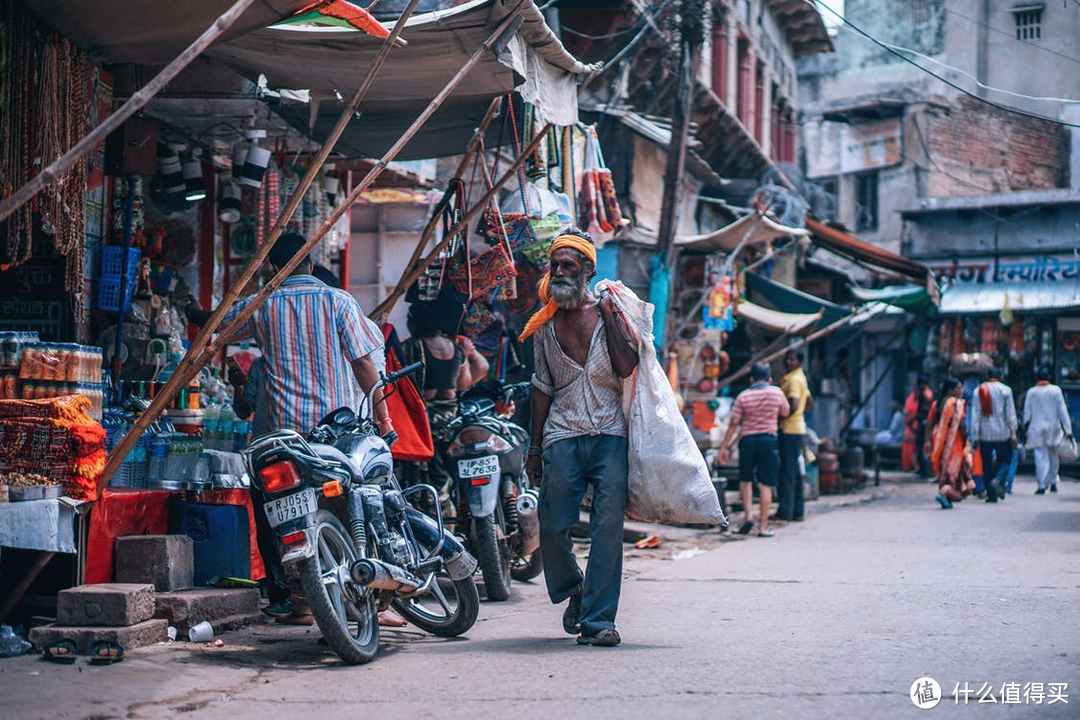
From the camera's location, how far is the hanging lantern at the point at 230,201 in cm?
1119

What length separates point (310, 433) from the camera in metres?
6.84

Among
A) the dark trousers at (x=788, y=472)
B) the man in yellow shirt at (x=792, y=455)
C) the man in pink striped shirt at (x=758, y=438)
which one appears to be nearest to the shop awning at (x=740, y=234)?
the man in yellow shirt at (x=792, y=455)

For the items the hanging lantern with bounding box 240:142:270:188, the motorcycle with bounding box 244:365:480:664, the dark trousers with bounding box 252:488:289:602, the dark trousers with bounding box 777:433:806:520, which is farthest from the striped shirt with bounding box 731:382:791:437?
the dark trousers with bounding box 252:488:289:602

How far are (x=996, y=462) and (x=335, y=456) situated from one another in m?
16.0

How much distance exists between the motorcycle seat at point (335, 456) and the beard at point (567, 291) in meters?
1.30

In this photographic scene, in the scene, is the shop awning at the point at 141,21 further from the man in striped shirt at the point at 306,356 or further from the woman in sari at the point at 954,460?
the woman in sari at the point at 954,460

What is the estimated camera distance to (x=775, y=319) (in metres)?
23.1

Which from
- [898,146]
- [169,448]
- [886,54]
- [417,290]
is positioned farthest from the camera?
[886,54]

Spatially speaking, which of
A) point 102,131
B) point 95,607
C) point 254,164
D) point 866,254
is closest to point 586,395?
point 95,607

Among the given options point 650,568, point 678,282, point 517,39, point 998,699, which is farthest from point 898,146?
point 998,699

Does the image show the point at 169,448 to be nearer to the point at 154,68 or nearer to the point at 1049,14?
the point at 154,68

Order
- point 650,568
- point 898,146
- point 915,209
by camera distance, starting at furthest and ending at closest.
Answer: point 898,146
point 915,209
point 650,568

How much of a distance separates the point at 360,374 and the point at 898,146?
3377 cm

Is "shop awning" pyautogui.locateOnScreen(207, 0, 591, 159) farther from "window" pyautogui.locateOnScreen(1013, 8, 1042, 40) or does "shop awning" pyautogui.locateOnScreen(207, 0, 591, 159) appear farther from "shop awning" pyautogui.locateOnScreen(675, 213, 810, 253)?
"window" pyautogui.locateOnScreen(1013, 8, 1042, 40)
